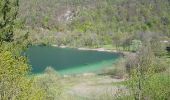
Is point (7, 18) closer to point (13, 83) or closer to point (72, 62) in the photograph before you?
point (13, 83)

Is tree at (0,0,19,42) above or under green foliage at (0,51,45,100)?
above

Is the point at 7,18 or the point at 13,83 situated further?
the point at 7,18

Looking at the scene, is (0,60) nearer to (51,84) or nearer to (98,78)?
(51,84)

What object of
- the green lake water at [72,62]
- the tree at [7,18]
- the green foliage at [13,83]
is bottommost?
the green lake water at [72,62]

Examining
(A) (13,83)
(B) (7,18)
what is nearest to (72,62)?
(B) (7,18)

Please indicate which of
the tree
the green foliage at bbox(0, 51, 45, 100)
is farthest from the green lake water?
the green foliage at bbox(0, 51, 45, 100)

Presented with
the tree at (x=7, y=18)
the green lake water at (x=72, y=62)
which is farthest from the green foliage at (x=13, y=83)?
the green lake water at (x=72, y=62)

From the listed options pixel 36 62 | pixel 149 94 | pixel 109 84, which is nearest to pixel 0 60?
pixel 149 94

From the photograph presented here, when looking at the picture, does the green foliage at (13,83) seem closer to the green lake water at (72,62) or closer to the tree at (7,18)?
the tree at (7,18)

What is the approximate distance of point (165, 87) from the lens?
3534cm

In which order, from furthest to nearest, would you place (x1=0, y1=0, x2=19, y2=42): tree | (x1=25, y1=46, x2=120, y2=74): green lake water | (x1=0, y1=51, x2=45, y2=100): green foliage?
(x1=25, y1=46, x2=120, y2=74): green lake water, (x1=0, y1=0, x2=19, y2=42): tree, (x1=0, y1=51, x2=45, y2=100): green foliage

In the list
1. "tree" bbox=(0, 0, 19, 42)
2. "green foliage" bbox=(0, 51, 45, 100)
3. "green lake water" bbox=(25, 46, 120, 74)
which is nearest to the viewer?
"green foliage" bbox=(0, 51, 45, 100)

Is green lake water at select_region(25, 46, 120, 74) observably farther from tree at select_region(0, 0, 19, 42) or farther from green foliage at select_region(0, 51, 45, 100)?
green foliage at select_region(0, 51, 45, 100)

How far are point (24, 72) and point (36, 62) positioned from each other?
128517mm
